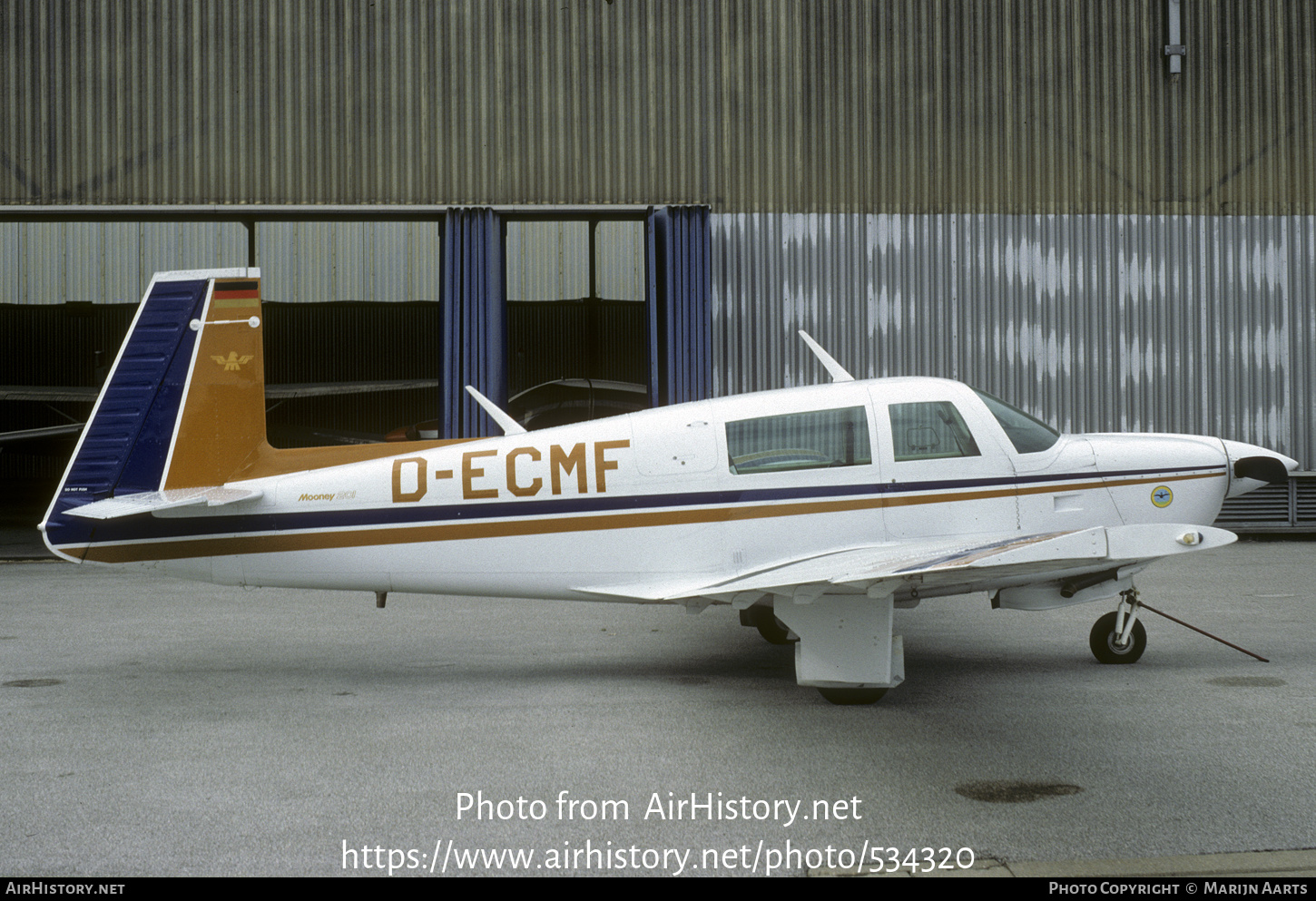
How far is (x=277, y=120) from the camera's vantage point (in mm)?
12875

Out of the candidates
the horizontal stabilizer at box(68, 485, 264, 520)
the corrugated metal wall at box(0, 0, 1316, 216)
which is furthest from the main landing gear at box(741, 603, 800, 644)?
the corrugated metal wall at box(0, 0, 1316, 216)

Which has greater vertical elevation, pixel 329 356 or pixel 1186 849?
pixel 329 356

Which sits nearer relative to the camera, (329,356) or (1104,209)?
(1104,209)

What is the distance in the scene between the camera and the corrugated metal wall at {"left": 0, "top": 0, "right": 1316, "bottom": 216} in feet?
42.3

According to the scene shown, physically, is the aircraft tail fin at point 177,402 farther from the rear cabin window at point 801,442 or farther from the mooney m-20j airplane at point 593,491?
the rear cabin window at point 801,442

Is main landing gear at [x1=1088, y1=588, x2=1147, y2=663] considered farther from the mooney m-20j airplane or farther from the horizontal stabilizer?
the horizontal stabilizer

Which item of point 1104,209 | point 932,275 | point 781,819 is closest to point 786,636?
point 781,819

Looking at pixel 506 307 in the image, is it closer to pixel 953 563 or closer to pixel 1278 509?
pixel 953 563

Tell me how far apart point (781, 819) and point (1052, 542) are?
75.3 inches

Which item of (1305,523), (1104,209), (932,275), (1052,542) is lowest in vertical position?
(1305,523)

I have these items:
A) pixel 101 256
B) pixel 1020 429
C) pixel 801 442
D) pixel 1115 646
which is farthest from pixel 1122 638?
pixel 101 256

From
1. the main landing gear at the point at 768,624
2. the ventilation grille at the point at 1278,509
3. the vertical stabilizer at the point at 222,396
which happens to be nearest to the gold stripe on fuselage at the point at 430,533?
the vertical stabilizer at the point at 222,396
